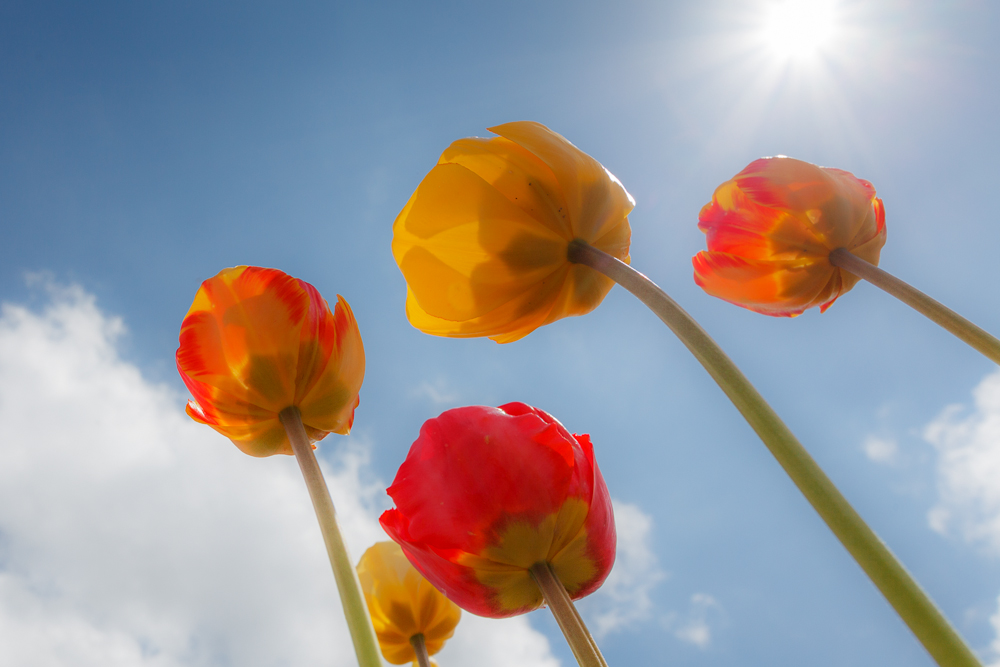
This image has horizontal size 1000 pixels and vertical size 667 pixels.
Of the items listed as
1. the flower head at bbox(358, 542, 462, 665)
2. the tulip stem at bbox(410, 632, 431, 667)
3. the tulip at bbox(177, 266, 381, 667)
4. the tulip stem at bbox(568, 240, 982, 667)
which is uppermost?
the tulip at bbox(177, 266, 381, 667)

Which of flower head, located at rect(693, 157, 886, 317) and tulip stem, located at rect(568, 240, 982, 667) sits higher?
flower head, located at rect(693, 157, 886, 317)

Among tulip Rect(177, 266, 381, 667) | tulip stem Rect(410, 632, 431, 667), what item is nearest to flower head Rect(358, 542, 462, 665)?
tulip stem Rect(410, 632, 431, 667)

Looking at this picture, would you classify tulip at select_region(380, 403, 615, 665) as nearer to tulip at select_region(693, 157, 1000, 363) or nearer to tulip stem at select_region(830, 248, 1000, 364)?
tulip stem at select_region(830, 248, 1000, 364)

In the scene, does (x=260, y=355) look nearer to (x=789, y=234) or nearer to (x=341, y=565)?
(x=341, y=565)

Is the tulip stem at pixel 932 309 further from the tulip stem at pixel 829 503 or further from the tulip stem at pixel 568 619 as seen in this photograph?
the tulip stem at pixel 568 619

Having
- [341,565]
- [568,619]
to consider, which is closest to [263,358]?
[341,565]

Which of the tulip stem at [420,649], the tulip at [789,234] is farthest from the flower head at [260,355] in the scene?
the tulip at [789,234]

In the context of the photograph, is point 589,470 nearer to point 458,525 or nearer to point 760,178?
point 458,525
